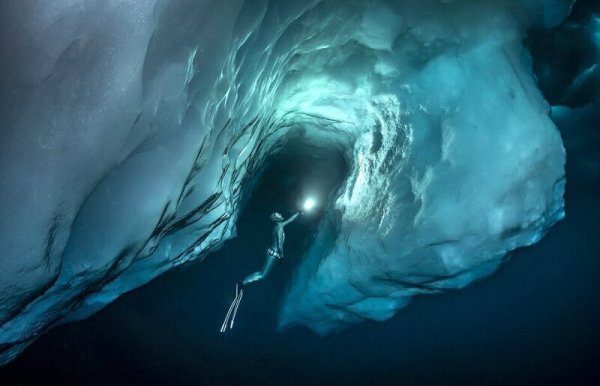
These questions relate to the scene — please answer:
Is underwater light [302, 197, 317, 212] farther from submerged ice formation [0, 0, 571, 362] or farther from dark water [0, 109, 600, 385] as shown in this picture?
submerged ice formation [0, 0, 571, 362]

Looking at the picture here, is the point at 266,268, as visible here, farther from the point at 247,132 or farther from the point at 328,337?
the point at 328,337

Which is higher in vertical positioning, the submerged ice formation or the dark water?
the submerged ice formation

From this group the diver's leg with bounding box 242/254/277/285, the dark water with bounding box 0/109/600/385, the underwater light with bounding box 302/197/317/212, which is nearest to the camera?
the diver's leg with bounding box 242/254/277/285

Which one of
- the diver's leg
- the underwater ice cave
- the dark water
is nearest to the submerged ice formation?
the underwater ice cave

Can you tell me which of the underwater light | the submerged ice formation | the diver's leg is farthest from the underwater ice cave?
the diver's leg

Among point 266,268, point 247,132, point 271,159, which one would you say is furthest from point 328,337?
point 247,132

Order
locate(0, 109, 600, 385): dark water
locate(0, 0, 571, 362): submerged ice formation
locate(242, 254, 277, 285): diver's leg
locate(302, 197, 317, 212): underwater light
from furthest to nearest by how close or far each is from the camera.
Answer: locate(302, 197, 317, 212): underwater light, locate(0, 109, 600, 385): dark water, locate(242, 254, 277, 285): diver's leg, locate(0, 0, 571, 362): submerged ice formation

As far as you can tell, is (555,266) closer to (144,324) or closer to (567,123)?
(567,123)

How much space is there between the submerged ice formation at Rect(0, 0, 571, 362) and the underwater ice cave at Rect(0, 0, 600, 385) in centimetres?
2

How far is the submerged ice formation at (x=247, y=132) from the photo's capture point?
5.02 ft

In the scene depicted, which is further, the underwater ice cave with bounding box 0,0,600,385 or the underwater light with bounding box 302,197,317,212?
the underwater light with bounding box 302,197,317,212

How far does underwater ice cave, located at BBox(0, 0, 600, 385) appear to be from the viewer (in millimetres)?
1628

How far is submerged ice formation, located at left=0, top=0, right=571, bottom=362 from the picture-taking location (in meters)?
1.53

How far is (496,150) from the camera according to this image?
13.2 feet
